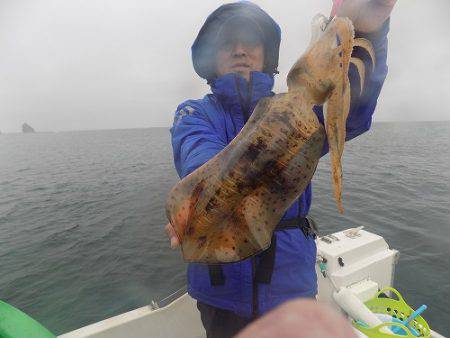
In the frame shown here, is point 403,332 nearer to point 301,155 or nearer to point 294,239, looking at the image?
point 294,239

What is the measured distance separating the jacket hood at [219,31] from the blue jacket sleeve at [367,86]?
4.79 ft

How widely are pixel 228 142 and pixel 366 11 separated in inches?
66.7

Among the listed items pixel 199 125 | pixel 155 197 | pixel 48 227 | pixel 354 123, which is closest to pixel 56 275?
pixel 48 227

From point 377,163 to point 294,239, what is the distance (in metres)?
41.6

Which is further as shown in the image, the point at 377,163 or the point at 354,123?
the point at 377,163

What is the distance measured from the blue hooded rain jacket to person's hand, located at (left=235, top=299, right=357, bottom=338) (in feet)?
5.22

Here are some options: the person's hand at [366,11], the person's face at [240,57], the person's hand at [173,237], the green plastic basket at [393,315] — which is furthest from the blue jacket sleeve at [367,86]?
the green plastic basket at [393,315]

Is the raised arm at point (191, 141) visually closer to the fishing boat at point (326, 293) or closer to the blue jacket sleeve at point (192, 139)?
the blue jacket sleeve at point (192, 139)

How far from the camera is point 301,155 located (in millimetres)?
1895

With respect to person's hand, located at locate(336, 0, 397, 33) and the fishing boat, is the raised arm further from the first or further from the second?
the fishing boat

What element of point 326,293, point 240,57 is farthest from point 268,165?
point 326,293

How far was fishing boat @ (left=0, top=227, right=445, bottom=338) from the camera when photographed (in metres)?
5.01

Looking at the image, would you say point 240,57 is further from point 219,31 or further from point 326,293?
point 326,293

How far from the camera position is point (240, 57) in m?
3.35
